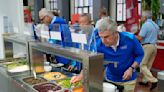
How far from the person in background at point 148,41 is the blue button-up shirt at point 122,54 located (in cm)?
235

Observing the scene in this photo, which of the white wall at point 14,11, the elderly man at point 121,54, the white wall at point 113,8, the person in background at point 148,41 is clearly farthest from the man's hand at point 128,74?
the white wall at point 113,8

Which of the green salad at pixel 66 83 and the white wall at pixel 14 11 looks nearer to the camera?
the green salad at pixel 66 83

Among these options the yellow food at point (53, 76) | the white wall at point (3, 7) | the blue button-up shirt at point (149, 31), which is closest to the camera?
the yellow food at point (53, 76)

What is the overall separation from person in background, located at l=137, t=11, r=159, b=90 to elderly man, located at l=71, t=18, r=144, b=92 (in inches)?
93.1

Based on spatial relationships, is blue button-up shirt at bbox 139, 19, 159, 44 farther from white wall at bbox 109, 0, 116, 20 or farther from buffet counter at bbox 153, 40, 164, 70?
white wall at bbox 109, 0, 116, 20

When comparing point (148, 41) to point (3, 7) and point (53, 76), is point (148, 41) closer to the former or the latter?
point (3, 7)

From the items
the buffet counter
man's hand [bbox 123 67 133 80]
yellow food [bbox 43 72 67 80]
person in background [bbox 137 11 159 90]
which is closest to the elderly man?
man's hand [bbox 123 67 133 80]

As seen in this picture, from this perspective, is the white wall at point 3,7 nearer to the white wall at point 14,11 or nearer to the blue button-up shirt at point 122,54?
the white wall at point 14,11

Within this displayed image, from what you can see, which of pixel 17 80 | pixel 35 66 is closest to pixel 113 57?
pixel 35 66

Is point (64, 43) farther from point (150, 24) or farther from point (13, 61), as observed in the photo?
point (150, 24)

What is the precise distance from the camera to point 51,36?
1.96 meters

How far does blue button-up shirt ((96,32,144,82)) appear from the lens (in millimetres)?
2245

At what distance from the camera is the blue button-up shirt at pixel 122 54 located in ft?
7.36

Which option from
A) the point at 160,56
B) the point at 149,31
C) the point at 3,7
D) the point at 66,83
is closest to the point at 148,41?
the point at 149,31
